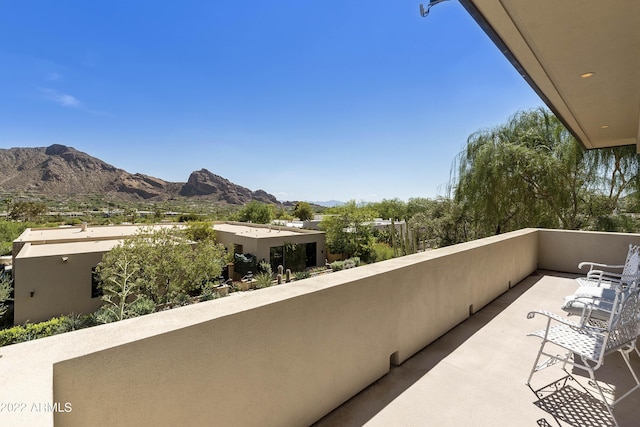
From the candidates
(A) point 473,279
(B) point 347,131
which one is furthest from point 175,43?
(A) point 473,279

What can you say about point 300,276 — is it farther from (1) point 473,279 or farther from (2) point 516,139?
(1) point 473,279

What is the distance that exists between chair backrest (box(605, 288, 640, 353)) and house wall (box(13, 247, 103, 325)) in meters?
15.2

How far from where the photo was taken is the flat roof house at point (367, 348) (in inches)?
42.3

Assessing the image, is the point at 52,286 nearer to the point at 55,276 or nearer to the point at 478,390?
the point at 55,276

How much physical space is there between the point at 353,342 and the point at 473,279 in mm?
2214

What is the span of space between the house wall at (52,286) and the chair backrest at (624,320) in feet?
49.8

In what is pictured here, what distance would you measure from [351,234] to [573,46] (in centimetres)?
1951

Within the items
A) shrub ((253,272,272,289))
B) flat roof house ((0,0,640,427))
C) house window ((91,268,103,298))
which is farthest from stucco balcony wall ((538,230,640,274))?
house window ((91,268,103,298))

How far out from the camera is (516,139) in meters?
10.2

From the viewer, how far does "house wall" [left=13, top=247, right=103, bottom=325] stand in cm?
1099

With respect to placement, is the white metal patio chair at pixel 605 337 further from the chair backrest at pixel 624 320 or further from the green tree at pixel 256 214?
the green tree at pixel 256 214

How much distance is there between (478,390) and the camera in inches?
87.7

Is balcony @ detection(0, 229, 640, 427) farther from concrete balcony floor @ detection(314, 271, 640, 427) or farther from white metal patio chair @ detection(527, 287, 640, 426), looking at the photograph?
white metal patio chair @ detection(527, 287, 640, 426)

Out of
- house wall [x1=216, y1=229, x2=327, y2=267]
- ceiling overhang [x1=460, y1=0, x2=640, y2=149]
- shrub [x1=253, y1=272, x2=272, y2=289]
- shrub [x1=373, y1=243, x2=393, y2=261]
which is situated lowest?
shrub [x1=253, y1=272, x2=272, y2=289]
